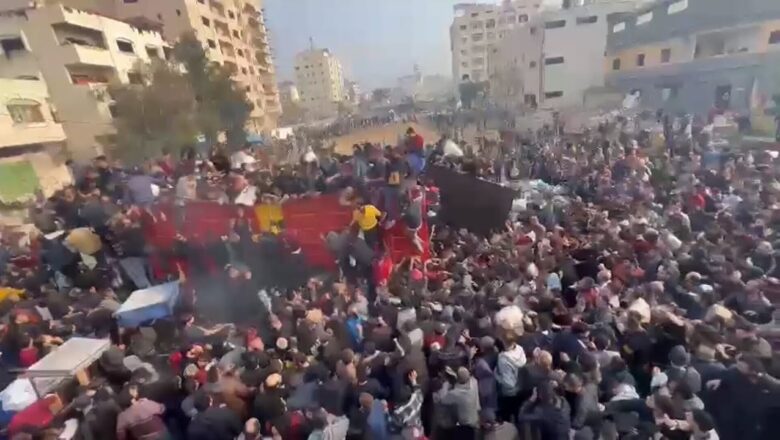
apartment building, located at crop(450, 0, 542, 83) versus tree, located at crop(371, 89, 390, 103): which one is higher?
apartment building, located at crop(450, 0, 542, 83)

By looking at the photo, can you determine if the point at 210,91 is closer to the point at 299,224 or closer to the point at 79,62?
the point at 79,62

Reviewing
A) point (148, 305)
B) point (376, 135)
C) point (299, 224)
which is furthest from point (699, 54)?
point (148, 305)

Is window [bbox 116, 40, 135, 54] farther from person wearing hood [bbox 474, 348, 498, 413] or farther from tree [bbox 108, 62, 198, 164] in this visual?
person wearing hood [bbox 474, 348, 498, 413]

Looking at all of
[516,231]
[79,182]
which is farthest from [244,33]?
[516,231]

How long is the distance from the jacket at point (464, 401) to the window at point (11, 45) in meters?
4.44

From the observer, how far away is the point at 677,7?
872 cm

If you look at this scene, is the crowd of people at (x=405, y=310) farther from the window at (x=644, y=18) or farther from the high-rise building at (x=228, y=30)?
the window at (x=644, y=18)

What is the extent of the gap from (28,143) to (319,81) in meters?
→ 3.06

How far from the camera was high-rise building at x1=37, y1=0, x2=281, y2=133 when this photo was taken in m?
4.85

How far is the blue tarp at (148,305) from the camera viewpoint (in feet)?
11.0

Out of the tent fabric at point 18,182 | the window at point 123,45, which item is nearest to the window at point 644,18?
the window at point 123,45

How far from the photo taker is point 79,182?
462cm

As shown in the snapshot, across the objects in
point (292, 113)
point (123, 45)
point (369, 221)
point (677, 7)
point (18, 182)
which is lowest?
point (369, 221)

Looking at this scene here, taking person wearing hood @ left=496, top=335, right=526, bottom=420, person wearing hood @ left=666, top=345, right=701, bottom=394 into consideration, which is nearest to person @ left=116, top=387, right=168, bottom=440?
person wearing hood @ left=496, top=335, right=526, bottom=420
